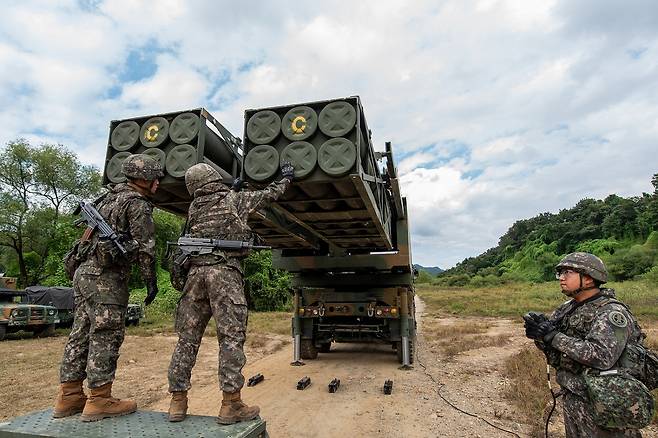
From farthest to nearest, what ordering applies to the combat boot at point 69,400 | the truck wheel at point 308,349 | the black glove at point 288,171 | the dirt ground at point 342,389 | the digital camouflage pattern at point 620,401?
the truck wheel at point 308,349
the dirt ground at point 342,389
the black glove at point 288,171
the combat boot at point 69,400
the digital camouflage pattern at point 620,401

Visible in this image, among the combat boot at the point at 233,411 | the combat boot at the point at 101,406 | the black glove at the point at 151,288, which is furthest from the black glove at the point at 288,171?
the combat boot at the point at 101,406

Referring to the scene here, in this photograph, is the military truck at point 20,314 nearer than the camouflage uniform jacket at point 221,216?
No

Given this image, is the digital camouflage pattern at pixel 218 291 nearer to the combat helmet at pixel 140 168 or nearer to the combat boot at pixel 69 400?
the combat helmet at pixel 140 168

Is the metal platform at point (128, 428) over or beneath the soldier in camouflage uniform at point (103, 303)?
beneath

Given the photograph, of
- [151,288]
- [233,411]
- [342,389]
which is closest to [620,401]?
[233,411]

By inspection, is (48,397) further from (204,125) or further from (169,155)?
(204,125)

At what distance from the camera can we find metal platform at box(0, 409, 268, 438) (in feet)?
7.82

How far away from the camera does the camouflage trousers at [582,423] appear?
234cm

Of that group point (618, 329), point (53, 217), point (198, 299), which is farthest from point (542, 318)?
point (53, 217)

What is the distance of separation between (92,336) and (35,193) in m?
22.9

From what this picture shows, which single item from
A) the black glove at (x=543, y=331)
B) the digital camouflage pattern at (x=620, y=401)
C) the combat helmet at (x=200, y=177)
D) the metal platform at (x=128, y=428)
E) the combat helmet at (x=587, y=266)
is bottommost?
the metal platform at (x=128, y=428)

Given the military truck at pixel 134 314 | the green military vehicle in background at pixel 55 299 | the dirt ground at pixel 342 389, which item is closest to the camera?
the dirt ground at pixel 342 389

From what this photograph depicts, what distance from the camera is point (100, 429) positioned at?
2479 mm

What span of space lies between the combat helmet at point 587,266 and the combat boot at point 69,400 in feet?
10.9
